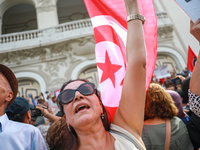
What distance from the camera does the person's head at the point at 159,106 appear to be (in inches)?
58.0

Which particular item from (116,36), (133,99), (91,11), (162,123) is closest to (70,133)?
(133,99)

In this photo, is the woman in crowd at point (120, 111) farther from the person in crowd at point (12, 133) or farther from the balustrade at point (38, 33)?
the balustrade at point (38, 33)

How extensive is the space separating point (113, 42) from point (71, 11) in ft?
35.1

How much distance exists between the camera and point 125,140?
100 centimetres

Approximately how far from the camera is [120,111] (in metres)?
1.11

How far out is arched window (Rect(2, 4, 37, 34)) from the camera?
11.1 meters

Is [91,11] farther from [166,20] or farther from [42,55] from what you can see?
[166,20]

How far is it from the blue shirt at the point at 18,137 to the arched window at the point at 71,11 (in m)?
10.9

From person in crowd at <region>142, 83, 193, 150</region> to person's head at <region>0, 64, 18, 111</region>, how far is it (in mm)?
A: 1058

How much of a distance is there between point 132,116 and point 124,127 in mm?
86

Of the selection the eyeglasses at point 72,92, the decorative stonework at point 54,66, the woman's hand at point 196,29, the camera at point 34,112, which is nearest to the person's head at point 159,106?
the eyeglasses at point 72,92

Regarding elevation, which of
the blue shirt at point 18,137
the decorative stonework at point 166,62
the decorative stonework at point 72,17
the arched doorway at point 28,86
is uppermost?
the decorative stonework at point 72,17

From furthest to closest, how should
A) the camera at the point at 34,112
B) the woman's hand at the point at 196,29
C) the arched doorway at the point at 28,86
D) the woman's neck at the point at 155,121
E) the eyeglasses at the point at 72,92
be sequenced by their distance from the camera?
the arched doorway at the point at 28,86
the camera at the point at 34,112
the woman's neck at the point at 155,121
the eyeglasses at the point at 72,92
the woman's hand at the point at 196,29

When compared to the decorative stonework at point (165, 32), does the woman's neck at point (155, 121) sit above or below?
below
